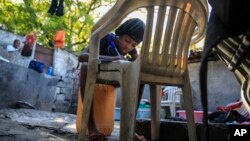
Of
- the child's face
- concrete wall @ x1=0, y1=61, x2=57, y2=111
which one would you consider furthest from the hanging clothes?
the child's face

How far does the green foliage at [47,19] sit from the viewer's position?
14422 mm

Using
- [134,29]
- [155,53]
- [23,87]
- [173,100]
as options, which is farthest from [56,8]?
[155,53]

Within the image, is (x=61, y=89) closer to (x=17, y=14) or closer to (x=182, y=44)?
(x=17, y=14)

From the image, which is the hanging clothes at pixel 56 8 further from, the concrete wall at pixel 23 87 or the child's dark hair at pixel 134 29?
the child's dark hair at pixel 134 29

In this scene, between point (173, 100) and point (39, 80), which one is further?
point (39, 80)

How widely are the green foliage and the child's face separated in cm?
895

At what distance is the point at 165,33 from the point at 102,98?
1.17 m

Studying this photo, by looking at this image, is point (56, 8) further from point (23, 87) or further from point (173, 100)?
point (173, 100)

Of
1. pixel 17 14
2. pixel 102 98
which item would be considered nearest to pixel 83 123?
pixel 102 98

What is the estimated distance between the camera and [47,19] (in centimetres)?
1592

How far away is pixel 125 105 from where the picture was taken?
231 cm

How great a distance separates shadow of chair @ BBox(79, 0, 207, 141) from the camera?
227 cm

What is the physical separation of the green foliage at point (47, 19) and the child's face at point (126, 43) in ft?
29.4

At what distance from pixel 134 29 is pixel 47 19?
13.7 metres
